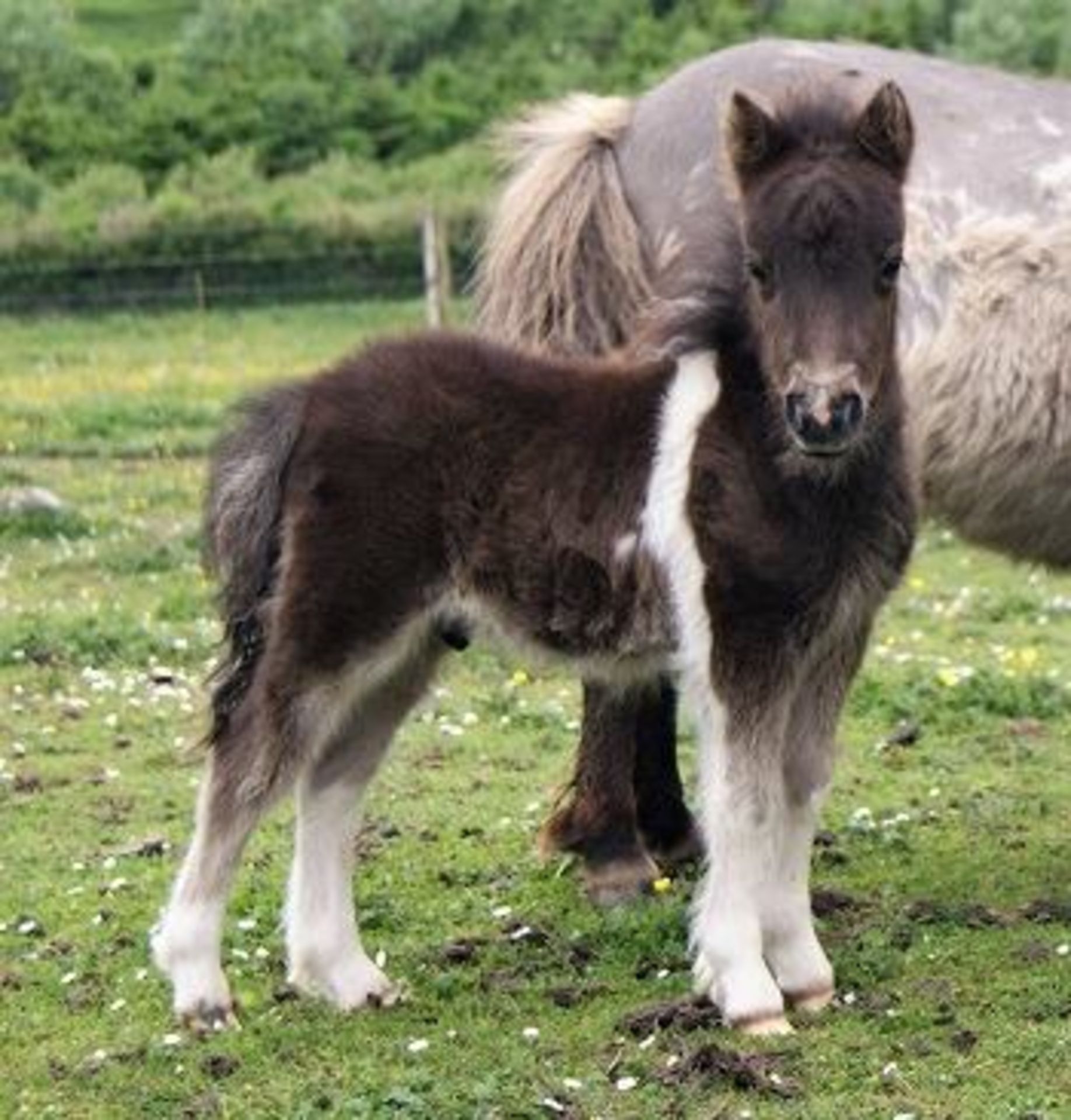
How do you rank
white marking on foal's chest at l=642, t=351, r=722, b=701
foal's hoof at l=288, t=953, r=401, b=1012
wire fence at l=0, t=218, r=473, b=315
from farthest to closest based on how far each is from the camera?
wire fence at l=0, t=218, r=473, b=315 < foal's hoof at l=288, t=953, r=401, b=1012 < white marking on foal's chest at l=642, t=351, r=722, b=701

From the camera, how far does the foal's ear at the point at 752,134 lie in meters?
6.07

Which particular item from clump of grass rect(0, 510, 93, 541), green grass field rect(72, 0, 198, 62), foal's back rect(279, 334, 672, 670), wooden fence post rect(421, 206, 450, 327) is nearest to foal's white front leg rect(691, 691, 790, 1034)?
foal's back rect(279, 334, 672, 670)

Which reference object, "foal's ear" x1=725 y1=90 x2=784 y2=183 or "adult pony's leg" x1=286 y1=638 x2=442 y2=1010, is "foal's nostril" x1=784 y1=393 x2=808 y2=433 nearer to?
"foal's ear" x1=725 y1=90 x2=784 y2=183

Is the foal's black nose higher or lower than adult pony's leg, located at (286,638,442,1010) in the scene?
higher

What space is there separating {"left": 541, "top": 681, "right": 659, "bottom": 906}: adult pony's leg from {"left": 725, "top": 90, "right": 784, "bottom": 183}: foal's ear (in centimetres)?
212

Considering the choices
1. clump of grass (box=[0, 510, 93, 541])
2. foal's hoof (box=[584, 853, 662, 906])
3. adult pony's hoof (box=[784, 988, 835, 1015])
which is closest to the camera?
adult pony's hoof (box=[784, 988, 835, 1015])

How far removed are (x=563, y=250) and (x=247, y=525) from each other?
1938 mm

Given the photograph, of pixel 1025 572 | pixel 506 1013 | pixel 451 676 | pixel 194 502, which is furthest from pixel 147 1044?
pixel 194 502

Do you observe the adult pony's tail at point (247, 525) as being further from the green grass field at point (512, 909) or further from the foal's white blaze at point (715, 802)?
the foal's white blaze at point (715, 802)

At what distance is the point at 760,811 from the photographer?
6.16 meters

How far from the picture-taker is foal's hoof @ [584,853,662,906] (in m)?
7.68

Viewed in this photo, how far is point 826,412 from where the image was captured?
5.68 m

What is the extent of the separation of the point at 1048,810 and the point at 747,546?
3040 mm

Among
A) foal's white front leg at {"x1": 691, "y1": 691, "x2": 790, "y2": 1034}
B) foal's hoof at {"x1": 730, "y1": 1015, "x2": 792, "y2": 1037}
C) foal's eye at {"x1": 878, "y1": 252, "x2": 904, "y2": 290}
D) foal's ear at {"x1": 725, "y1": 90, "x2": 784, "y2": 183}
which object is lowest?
foal's hoof at {"x1": 730, "y1": 1015, "x2": 792, "y2": 1037}
